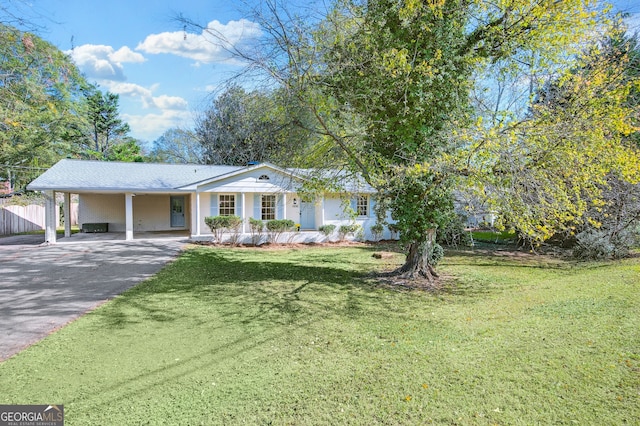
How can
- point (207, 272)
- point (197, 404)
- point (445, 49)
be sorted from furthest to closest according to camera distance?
point (207, 272) → point (445, 49) → point (197, 404)

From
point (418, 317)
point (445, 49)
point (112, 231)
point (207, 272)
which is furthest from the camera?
point (112, 231)

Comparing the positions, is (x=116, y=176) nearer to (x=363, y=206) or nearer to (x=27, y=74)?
(x=363, y=206)

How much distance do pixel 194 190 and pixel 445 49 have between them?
1291cm

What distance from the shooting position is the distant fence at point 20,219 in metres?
20.8

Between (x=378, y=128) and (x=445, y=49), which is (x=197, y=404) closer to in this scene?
(x=378, y=128)

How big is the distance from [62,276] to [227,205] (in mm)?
9452

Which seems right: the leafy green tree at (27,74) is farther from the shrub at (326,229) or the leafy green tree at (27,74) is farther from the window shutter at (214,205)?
the shrub at (326,229)

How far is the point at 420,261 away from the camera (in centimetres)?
982

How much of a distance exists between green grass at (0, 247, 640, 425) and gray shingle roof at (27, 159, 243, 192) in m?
10.5

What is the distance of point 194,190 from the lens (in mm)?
17172

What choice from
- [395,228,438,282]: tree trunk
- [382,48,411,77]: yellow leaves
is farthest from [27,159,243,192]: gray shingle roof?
[382,48,411,77]: yellow leaves

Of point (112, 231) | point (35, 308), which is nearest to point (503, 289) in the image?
point (35, 308)

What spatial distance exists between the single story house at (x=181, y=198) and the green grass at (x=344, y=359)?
28.5ft

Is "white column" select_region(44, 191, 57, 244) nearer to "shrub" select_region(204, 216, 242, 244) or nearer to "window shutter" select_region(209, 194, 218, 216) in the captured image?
"shrub" select_region(204, 216, 242, 244)
